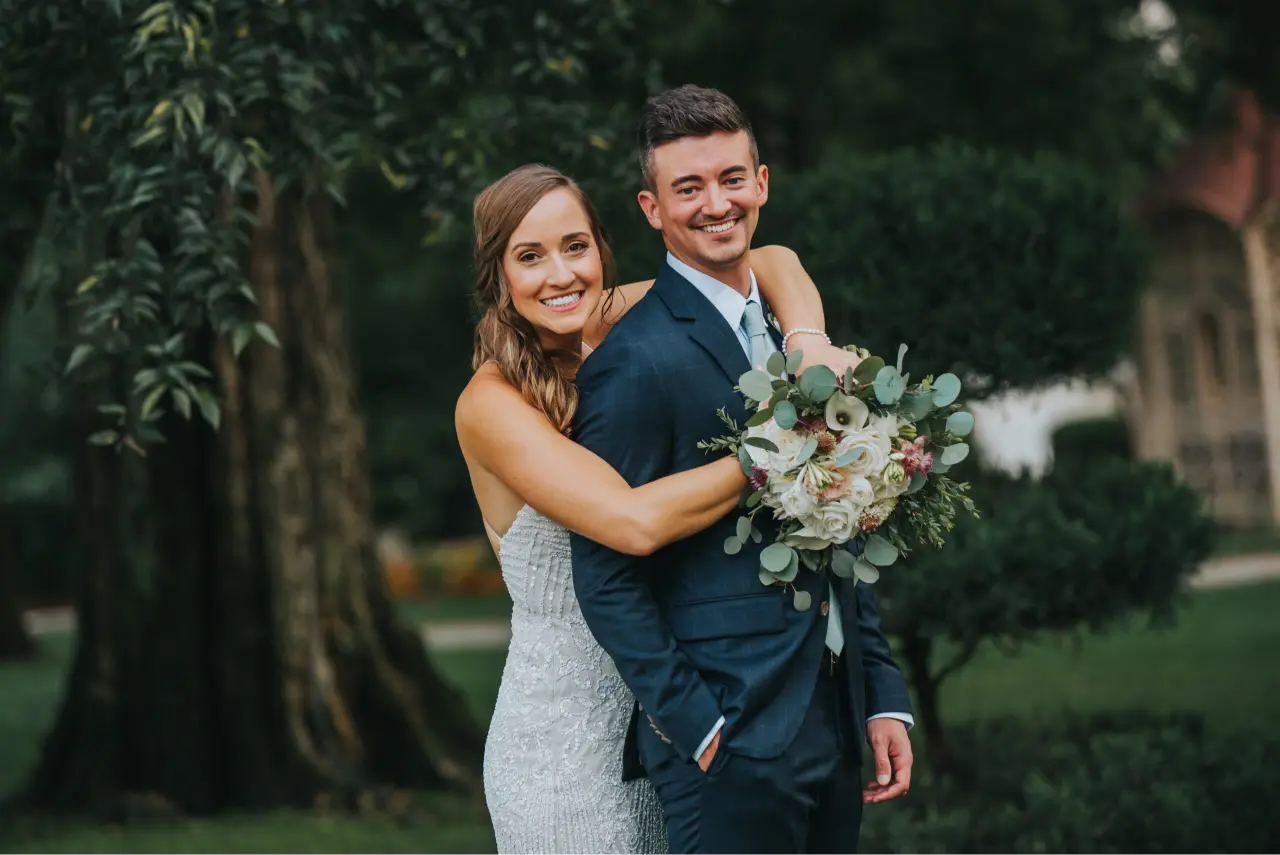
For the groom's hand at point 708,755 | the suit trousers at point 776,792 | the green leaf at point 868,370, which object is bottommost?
the suit trousers at point 776,792

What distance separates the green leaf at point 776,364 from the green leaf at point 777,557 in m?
0.33

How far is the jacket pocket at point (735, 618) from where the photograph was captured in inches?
128

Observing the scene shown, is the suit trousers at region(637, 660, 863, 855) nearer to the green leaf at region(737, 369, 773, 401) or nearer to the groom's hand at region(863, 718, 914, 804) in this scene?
the groom's hand at region(863, 718, 914, 804)

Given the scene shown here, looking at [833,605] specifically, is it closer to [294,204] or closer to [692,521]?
[692,521]

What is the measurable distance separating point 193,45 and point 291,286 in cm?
418

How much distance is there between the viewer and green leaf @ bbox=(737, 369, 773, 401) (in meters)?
3.15

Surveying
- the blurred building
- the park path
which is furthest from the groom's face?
the blurred building

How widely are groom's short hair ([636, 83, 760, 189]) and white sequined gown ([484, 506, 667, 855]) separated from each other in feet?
2.73

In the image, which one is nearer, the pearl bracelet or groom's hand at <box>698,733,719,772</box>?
groom's hand at <box>698,733,719,772</box>

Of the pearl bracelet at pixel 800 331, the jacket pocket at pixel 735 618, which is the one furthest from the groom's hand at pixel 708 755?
the pearl bracelet at pixel 800 331

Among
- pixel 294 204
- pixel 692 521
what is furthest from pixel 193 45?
pixel 294 204

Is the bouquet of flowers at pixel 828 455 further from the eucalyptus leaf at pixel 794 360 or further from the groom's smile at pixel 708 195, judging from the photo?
the groom's smile at pixel 708 195

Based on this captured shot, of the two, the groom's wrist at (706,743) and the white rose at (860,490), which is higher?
the white rose at (860,490)

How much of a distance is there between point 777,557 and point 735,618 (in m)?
0.16
